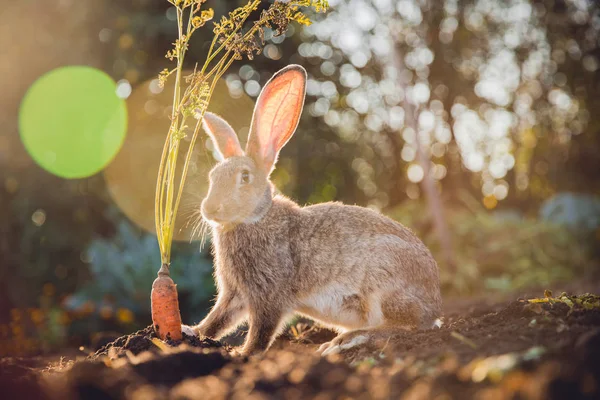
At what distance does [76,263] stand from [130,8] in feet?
13.0

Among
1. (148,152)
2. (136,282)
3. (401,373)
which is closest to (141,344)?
(401,373)

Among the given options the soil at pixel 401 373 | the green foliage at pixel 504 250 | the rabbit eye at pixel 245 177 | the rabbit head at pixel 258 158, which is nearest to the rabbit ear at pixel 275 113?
the rabbit head at pixel 258 158

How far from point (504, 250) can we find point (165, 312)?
915 cm

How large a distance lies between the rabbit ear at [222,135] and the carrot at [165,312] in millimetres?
1249

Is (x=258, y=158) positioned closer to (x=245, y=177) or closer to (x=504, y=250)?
(x=245, y=177)

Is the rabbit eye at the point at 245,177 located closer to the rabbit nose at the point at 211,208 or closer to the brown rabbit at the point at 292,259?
the brown rabbit at the point at 292,259

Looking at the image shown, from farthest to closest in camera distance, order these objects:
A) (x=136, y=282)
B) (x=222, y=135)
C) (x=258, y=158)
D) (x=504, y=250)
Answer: (x=504, y=250), (x=136, y=282), (x=222, y=135), (x=258, y=158)

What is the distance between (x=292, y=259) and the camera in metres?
4.14

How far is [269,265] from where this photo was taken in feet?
13.2

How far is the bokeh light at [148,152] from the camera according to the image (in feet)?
25.1

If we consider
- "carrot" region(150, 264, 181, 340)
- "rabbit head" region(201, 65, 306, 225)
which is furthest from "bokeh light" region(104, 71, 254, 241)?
"carrot" region(150, 264, 181, 340)

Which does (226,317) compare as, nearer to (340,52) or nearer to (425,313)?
(425,313)

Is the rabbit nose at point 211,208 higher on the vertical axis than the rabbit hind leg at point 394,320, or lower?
higher

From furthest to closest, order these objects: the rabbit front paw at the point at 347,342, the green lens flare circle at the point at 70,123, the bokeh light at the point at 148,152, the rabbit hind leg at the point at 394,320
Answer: the green lens flare circle at the point at 70,123
the bokeh light at the point at 148,152
the rabbit hind leg at the point at 394,320
the rabbit front paw at the point at 347,342
